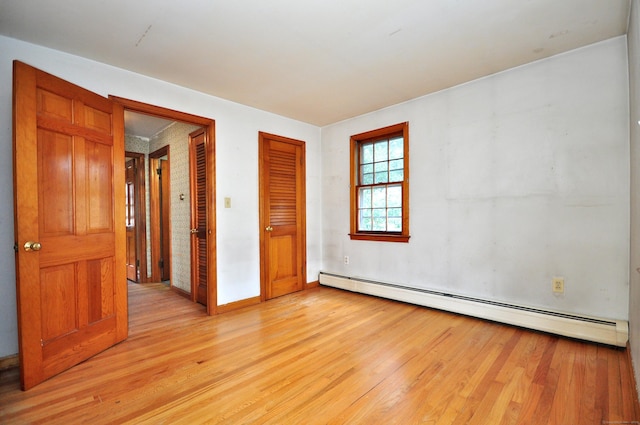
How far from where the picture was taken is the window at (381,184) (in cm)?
370

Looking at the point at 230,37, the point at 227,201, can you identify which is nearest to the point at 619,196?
the point at 230,37

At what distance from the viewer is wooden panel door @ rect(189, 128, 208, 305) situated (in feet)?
12.4

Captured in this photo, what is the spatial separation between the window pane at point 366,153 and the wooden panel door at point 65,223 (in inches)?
114

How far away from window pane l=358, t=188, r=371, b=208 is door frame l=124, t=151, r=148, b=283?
362cm

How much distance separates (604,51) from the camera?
7.88ft

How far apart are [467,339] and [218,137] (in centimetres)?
332

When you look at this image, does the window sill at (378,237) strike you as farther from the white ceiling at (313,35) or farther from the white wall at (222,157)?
the white ceiling at (313,35)

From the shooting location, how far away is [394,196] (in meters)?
3.84

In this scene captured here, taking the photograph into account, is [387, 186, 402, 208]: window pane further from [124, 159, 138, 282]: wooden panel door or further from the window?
[124, 159, 138, 282]: wooden panel door

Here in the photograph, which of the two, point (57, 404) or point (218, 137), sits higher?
point (218, 137)

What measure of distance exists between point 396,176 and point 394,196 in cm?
26

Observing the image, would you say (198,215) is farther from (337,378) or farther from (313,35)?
(337,378)

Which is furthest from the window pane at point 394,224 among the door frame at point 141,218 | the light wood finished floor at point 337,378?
the door frame at point 141,218

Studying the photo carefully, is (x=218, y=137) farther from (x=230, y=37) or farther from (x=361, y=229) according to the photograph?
(x=361, y=229)
